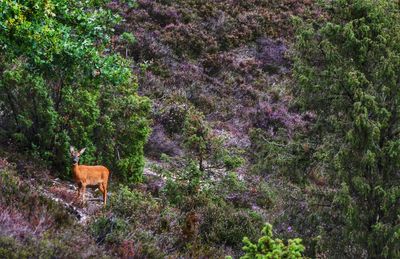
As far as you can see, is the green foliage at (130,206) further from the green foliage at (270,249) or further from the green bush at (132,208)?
the green foliage at (270,249)

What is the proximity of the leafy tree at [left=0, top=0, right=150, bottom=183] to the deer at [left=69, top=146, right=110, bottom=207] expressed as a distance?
1030 millimetres

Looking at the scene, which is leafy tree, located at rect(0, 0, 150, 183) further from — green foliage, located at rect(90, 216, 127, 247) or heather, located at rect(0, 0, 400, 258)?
green foliage, located at rect(90, 216, 127, 247)

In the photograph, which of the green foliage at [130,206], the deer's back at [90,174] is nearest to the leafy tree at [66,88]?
the deer's back at [90,174]

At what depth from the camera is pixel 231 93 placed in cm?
2058

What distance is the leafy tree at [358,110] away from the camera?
838 cm

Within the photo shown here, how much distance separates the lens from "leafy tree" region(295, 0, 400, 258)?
8375 mm

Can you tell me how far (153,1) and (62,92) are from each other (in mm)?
13988

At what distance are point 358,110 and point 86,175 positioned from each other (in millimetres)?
4663

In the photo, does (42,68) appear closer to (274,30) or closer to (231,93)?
(231,93)

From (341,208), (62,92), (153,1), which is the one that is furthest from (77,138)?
(153,1)

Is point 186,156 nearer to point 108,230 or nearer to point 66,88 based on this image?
point 66,88

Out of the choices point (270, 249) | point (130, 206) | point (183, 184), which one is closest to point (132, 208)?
point (130, 206)

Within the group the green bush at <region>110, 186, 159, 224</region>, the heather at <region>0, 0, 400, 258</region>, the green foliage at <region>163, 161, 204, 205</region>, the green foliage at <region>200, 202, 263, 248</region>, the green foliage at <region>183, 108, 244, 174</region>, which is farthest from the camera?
the green foliage at <region>183, 108, 244, 174</region>

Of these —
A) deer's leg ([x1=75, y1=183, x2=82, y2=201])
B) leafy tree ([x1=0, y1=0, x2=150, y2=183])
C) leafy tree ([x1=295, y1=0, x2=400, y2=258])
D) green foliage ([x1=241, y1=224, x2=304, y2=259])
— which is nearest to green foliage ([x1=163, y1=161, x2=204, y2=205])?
leafy tree ([x1=0, y1=0, x2=150, y2=183])
